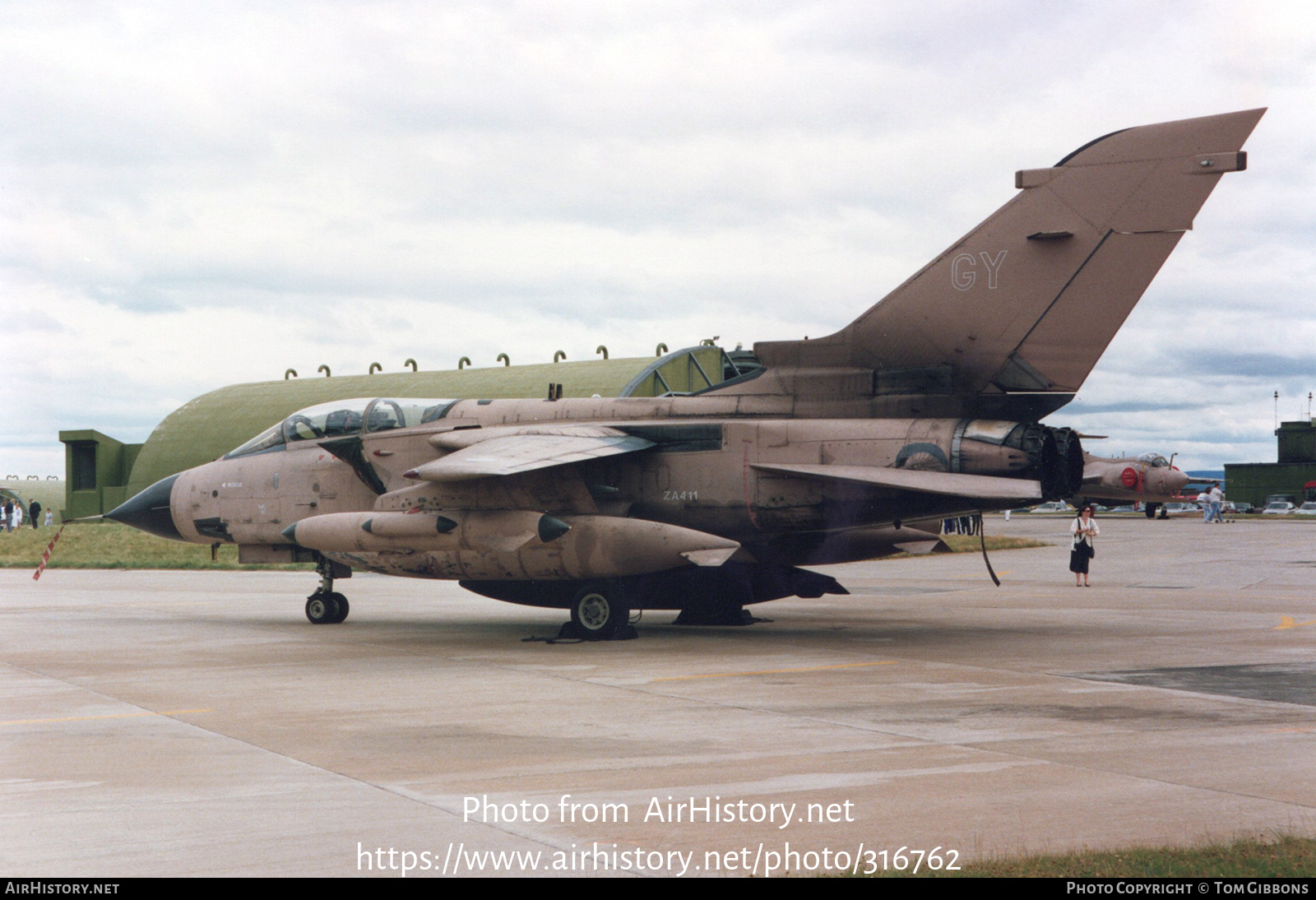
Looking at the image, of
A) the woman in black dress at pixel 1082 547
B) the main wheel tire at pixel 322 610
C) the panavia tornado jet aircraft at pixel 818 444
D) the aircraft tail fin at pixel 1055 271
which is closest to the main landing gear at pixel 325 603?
the main wheel tire at pixel 322 610

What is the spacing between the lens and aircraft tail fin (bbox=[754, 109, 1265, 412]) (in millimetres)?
12805

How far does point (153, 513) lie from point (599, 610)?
7.47m

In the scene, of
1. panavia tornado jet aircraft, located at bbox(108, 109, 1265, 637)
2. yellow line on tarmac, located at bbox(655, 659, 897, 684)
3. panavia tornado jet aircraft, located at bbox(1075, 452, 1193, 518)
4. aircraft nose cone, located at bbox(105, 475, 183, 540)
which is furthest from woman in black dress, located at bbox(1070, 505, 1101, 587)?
aircraft nose cone, located at bbox(105, 475, 183, 540)

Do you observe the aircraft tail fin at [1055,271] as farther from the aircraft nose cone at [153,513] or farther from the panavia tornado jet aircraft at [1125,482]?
the aircraft nose cone at [153,513]

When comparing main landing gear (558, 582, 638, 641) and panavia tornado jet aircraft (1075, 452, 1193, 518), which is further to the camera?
panavia tornado jet aircraft (1075, 452, 1193, 518)

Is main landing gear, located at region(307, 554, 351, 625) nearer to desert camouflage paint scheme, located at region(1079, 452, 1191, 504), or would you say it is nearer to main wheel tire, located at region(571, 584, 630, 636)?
main wheel tire, located at region(571, 584, 630, 636)

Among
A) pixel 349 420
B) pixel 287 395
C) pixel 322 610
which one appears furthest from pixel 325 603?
pixel 287 395

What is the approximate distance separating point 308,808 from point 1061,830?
12.2 feet

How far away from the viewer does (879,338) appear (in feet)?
46.4

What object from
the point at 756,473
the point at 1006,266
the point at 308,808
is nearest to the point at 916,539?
the point at 756,473

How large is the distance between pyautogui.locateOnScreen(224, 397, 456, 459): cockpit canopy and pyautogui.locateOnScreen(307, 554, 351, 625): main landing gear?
1852 mm

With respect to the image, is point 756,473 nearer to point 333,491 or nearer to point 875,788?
point 333,491

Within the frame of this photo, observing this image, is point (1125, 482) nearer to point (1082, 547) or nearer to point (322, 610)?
point (1082, 547)

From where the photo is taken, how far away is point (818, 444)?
544 inches
